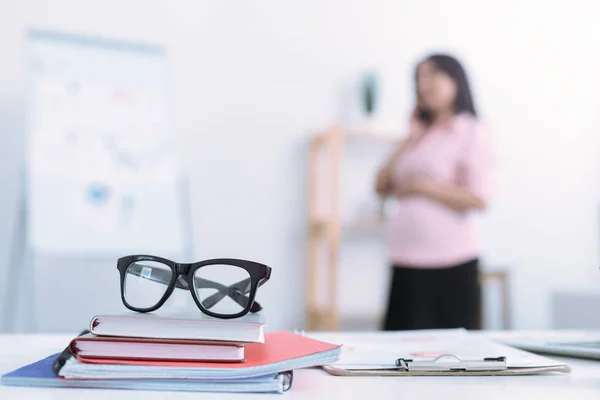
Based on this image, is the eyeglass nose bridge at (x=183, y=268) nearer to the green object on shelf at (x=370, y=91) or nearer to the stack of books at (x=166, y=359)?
the stack of books at (x=166, y=359)

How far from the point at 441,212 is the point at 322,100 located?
1102 mm

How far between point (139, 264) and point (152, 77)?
1.85 metres

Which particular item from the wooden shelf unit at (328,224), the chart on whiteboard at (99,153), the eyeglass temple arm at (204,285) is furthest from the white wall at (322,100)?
the eyeglass temple arm at (204,285)

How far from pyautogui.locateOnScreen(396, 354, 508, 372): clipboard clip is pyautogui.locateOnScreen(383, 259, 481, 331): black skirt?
1407 millimetres

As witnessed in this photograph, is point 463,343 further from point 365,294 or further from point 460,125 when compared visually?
point 365,294

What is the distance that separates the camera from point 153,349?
1.73 ft

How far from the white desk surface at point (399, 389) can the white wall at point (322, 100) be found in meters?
2.09

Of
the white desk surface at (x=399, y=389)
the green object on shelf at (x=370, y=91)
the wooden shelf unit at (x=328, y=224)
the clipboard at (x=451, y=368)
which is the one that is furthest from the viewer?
the green object on shelf at (x=370, y=91)

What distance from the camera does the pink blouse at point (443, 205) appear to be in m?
2.02

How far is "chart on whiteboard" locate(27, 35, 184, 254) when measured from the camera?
6.60 feet

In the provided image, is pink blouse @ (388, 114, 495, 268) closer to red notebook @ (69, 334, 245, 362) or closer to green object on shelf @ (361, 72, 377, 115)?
green object on shelf @ (361, 72, 377, 115)

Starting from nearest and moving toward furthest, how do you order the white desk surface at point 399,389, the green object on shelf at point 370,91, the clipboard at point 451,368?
the white desk surface at point 399,389
the clipboard at point 451,368
the green object on shelf at point 370,91

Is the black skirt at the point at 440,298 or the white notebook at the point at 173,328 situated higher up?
the white notebook at the point at 173,328

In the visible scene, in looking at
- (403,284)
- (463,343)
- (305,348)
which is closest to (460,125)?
(403,284)
